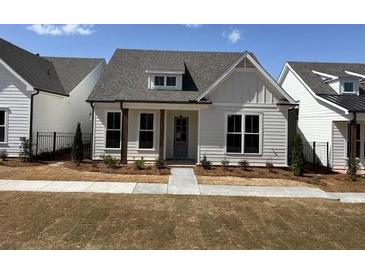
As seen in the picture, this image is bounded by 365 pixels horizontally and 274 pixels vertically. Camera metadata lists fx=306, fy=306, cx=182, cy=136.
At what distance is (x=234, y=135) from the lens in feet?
51.9

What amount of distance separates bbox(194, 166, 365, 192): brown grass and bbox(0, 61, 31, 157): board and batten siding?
9.89 meters

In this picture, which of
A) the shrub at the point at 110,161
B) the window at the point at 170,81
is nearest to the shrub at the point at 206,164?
the shrub at the point at 110,161

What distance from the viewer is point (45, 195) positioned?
382 inches

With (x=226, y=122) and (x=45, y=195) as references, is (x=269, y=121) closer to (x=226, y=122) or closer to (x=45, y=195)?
(x=226, y=122)

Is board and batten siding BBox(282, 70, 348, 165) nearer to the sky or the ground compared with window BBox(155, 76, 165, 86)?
nearer to the ground

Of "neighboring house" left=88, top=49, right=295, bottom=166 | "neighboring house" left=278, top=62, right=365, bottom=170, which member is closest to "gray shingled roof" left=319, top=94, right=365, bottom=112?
"neighboring house" left=278, top=62, right=365, bottom=170

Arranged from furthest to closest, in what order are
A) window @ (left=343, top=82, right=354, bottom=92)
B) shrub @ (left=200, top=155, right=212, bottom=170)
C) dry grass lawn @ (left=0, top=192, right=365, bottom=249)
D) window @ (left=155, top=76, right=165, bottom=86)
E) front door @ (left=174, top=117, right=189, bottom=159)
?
window @ (left=343, top=82, right=354, bottom=92) < front door @ (left=174, top=117, right=189, bottom=159) < window @ (left=155, top=76, right=165, bottom=86) < shrub @ (left=200, top=155, right=212, bottom=170) < dry grass lawn @ (left=0, top=192, right=365, bottom=249)

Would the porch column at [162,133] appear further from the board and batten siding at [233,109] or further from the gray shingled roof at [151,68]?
the board and batten siding at [233,109]

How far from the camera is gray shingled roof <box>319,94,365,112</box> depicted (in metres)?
15.3

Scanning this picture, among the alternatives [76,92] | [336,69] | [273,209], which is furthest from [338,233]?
[76,92]

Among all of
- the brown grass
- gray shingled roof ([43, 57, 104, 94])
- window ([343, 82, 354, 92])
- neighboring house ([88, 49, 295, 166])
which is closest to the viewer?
the brown grass

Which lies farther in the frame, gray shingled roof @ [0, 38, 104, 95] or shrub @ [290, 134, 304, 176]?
gray shingled roof @ [0, 38, 104, 95]

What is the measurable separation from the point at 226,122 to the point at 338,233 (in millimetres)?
9422

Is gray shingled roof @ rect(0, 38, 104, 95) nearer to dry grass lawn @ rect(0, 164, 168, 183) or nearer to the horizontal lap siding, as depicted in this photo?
dry grass lawn @ rect(0, 164, 168, 183)
